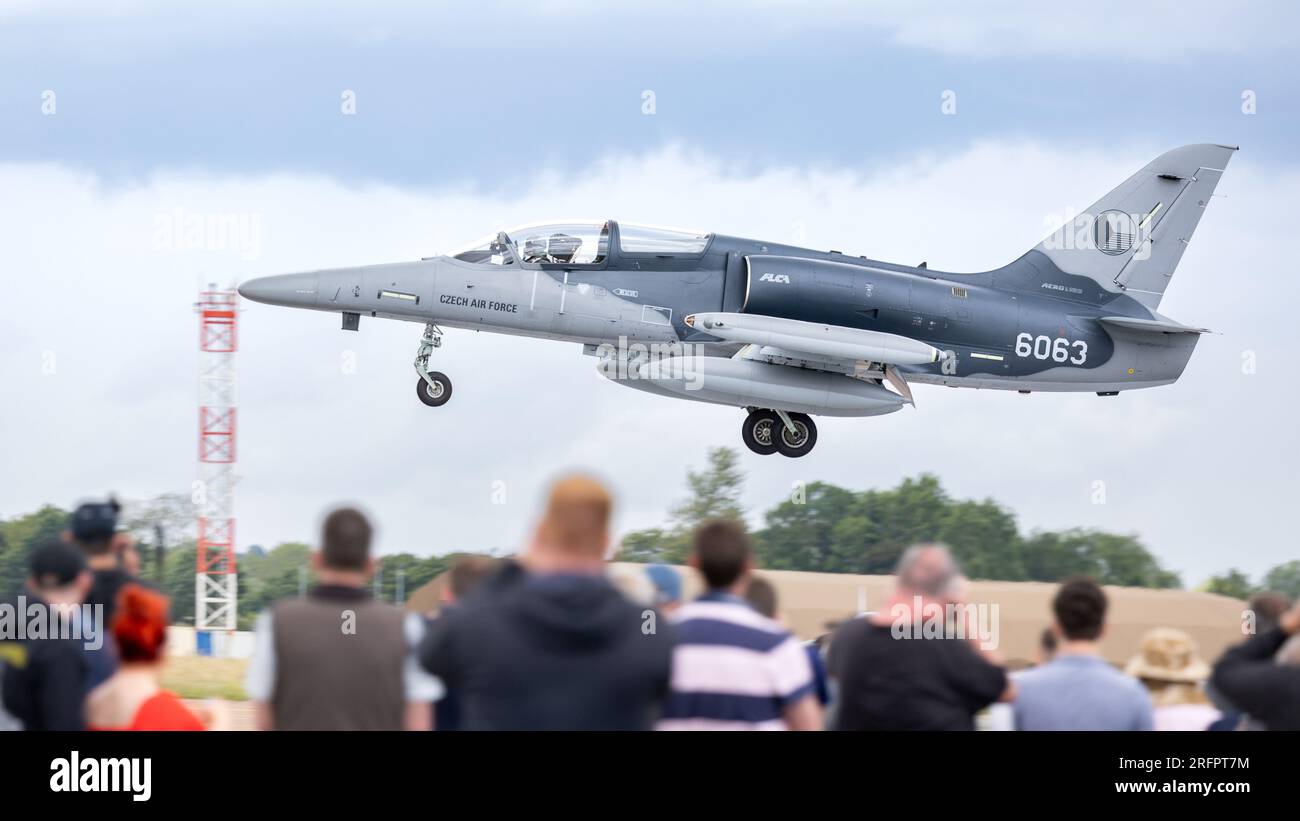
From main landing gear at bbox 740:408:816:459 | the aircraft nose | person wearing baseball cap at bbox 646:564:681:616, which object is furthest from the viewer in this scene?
main landing gear at bbox 740:408:816:459

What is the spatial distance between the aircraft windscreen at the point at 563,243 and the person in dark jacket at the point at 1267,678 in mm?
15554

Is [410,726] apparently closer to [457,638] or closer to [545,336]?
[457,638]

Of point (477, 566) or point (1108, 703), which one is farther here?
point (477, 566)

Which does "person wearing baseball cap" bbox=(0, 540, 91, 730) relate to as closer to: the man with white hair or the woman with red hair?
the woman with red hair

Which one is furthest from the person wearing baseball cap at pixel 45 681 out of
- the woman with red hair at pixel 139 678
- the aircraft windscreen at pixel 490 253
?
the aircraft windscreen at pixel 490 253

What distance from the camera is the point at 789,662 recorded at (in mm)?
5781

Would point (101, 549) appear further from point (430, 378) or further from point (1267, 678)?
point (430, 378)

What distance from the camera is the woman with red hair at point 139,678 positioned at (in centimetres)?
571

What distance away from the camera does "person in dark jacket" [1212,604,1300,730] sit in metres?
6.60

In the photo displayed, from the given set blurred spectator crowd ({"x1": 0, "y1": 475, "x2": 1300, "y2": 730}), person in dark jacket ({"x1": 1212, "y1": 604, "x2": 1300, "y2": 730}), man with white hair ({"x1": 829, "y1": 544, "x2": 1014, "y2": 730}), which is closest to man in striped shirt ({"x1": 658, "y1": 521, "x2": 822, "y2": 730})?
blurred spectator crowd ({"x1": 0, "y1": 475, "x2": 1300, "y2": 730})

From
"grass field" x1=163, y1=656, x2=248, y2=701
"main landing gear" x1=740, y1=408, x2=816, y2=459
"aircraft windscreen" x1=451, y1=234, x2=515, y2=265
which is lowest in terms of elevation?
"grass field" x1=163, y1=656, x2=248, y2=701

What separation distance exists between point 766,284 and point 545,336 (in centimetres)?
344

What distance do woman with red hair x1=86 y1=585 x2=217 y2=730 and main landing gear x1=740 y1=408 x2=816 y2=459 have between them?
1730 cm
